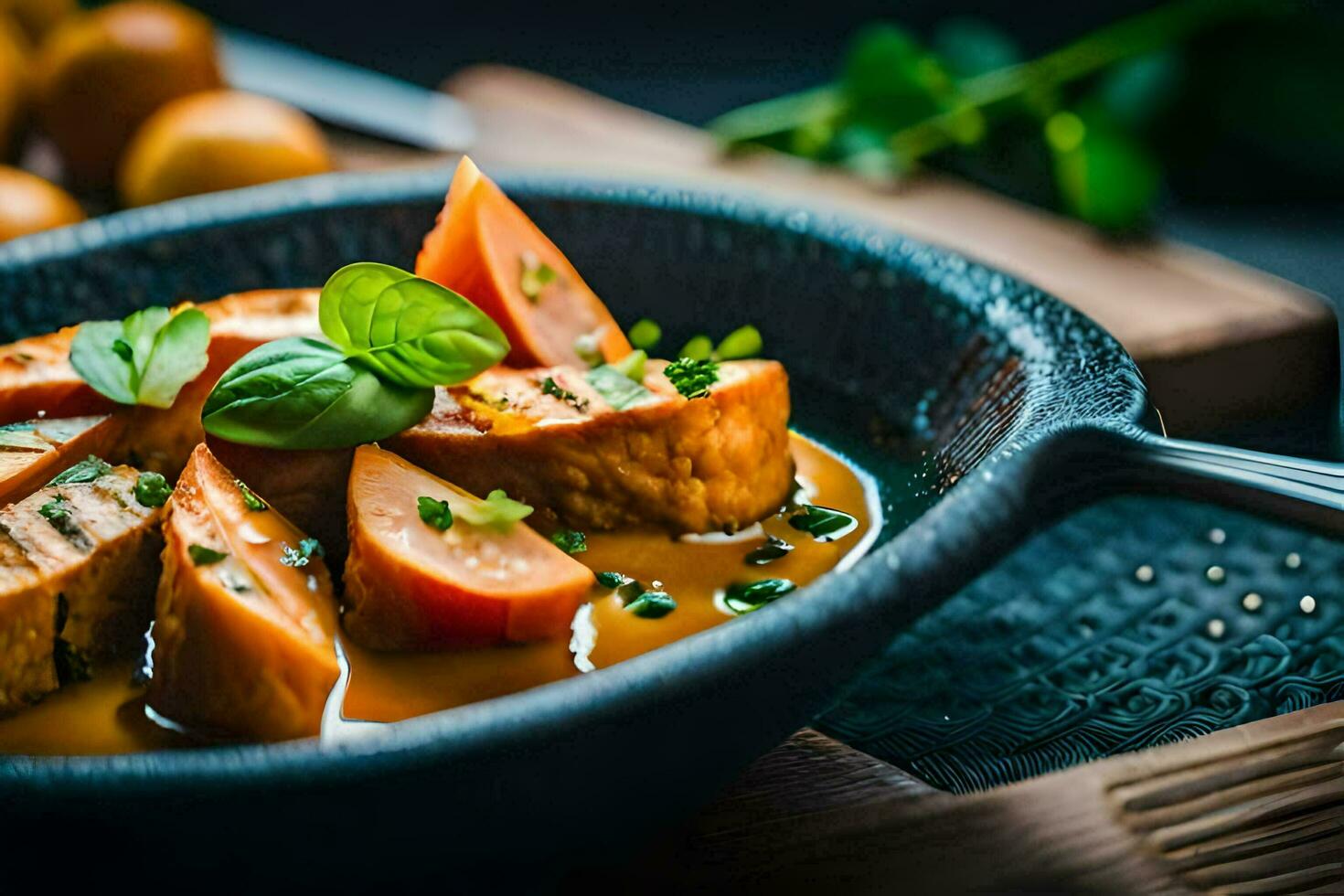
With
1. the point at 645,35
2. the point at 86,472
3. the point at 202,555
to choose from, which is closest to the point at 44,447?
the point at 86,472

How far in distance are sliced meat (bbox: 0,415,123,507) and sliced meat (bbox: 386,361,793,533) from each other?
303 millimetres

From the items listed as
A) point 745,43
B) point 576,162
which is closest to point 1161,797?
point 576,162

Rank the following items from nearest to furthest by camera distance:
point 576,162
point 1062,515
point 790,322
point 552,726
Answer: point 552,726, point 1062,515, point 790,322, point 576,162

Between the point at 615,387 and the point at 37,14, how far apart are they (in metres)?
2.75

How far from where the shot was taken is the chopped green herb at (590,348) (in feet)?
5.13

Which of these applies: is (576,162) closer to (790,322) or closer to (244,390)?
(790,322)

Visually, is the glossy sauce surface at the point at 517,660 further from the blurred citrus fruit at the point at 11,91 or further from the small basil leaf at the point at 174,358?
the blurred citrus fruit at the point at 11,91

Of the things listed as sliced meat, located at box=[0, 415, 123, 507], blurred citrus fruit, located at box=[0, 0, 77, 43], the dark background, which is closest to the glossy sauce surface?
sliced meat, located at box=[0, 415, 123, 507]

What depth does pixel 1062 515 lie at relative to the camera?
1194 mm

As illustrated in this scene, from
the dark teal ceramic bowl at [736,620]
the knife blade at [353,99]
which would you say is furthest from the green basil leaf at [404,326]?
the knife blade at [353,99]

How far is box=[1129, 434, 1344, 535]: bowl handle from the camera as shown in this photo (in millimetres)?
1070

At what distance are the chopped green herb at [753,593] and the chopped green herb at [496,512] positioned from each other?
0.75 ft

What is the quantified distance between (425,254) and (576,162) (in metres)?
1.68

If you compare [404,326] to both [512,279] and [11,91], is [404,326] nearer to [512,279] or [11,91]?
[512,279]
